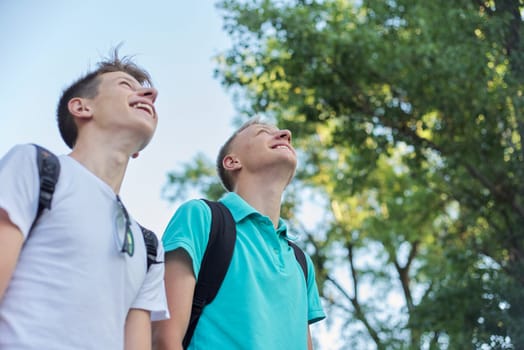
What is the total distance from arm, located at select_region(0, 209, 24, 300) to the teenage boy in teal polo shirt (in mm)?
918

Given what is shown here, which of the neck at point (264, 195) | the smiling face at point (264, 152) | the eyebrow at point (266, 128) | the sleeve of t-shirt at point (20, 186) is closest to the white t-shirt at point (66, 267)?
the sleeve of t-shirt at point (20, 186)

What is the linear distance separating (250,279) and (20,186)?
1.22m

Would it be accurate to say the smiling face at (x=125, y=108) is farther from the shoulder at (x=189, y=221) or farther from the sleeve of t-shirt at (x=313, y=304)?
the sleeve of t-shirt at (x=313, y=304)

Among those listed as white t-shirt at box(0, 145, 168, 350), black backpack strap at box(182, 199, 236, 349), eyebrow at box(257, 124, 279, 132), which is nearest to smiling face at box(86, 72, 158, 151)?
white t-shirt at box(0, 145, 168, 350)

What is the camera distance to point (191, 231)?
3.18m

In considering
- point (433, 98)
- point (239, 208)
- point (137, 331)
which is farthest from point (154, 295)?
point (433, 98)

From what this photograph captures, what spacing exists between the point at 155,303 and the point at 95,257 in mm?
399

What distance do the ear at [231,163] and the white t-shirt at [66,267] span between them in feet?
4.33

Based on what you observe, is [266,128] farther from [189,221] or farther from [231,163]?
[189,221]

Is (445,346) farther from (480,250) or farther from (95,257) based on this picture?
(95,257)

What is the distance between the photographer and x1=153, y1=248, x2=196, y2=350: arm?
2951 millimetres

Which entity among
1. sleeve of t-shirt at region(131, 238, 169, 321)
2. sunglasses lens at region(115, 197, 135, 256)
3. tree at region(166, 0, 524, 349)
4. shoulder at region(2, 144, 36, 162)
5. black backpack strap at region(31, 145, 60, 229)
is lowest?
sleeve of t-shirt at region(131, 238, 169, 321)

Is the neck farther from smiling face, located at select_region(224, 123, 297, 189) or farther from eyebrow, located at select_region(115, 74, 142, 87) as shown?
eyebrow, located at select_region(115, 74, 142, 87)

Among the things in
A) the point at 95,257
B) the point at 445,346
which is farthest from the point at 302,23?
the point at 95,257
